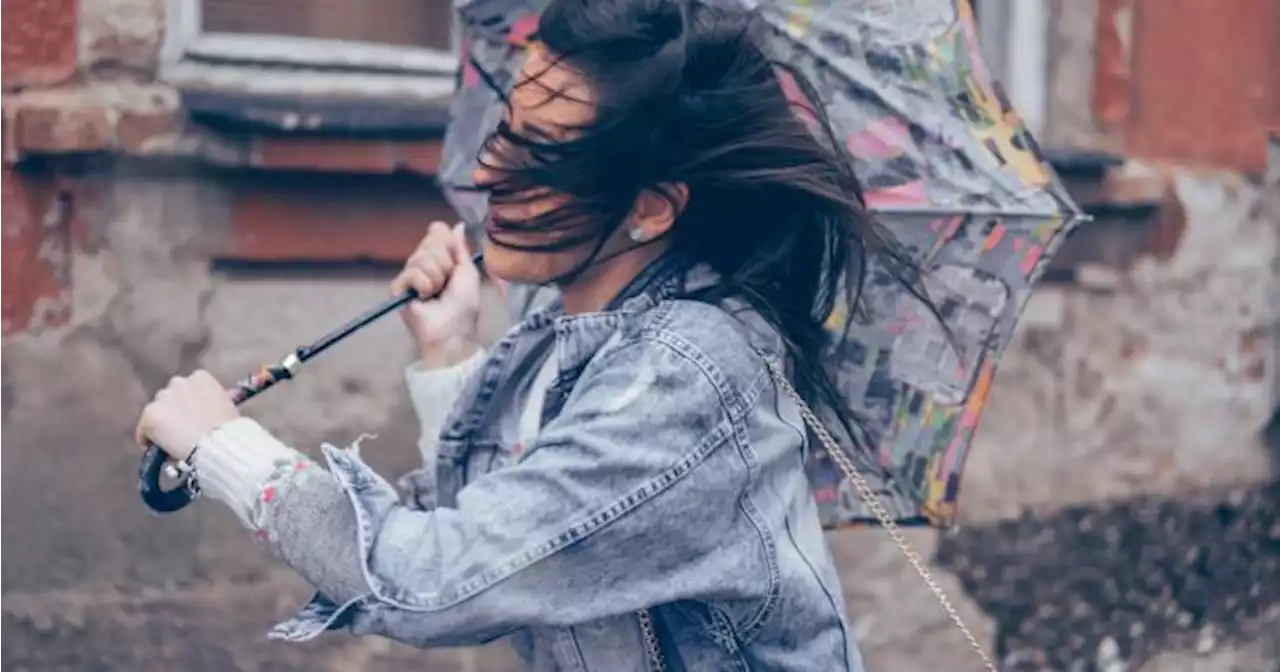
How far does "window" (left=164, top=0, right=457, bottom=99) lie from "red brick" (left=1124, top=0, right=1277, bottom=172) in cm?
189

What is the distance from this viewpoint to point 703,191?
6.33 ft

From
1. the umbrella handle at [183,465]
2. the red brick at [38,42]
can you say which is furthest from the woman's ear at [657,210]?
the red brick at [38,42]

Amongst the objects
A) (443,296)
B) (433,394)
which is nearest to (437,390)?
(433,394)

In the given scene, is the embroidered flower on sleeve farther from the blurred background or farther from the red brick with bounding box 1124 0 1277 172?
the red brick with bounding box 1124 0 1277 172

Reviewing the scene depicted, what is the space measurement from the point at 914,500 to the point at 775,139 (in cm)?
69

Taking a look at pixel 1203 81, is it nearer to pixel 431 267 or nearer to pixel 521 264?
pixel 431 267

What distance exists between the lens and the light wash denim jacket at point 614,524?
5.69 ft

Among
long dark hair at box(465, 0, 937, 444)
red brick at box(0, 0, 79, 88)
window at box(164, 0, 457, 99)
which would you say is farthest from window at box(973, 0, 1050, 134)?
long dark hair at box(465, 0, 937, 444)

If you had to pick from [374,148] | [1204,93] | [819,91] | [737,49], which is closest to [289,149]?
[374,148]

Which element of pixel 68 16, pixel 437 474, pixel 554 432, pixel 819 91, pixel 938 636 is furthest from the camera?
pixel 938 636

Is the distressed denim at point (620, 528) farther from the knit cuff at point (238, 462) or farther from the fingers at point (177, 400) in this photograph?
the fingers at point (177, 400)

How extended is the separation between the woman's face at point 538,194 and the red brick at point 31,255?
1803 mm

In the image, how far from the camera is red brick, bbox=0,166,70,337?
3.47 m

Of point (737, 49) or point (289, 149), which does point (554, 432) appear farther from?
point (289, 149)
